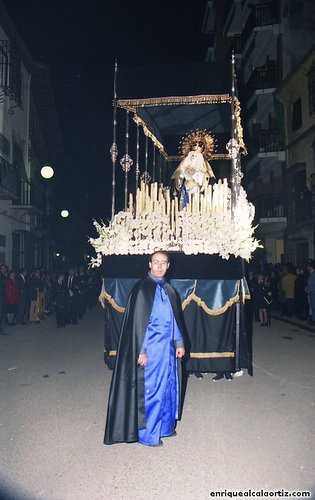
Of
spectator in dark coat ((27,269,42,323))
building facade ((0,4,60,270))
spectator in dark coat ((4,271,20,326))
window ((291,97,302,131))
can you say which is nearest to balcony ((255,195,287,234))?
window ((291,97,302,131))

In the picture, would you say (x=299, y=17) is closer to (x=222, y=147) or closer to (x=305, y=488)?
(x=222, y=147)

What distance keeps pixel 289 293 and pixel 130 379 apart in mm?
10586

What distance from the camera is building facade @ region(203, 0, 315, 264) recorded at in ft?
68.6

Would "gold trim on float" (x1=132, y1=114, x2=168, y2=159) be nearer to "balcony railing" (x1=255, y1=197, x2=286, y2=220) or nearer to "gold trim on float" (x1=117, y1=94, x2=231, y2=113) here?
"gold trim on float" (x1=117, y1=94, x2=231, y2=113)

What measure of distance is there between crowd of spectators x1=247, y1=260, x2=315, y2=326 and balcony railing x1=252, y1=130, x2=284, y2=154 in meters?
9.26

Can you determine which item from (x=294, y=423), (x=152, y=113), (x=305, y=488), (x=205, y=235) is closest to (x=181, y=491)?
(x=305, y=488)

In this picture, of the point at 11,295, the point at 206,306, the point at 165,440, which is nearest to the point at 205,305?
the point at 206,306

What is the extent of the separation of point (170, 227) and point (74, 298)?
6.63 m

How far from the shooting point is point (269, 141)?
73.0 ft

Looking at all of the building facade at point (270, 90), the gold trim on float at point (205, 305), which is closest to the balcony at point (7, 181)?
the gold trim on float at point (205, 305)

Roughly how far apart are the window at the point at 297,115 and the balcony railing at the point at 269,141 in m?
1.35

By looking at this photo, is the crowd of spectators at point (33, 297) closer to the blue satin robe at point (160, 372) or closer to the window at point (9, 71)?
the window at point (9, 71)

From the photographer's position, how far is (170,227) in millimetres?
7777

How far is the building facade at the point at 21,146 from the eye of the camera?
17.3m
